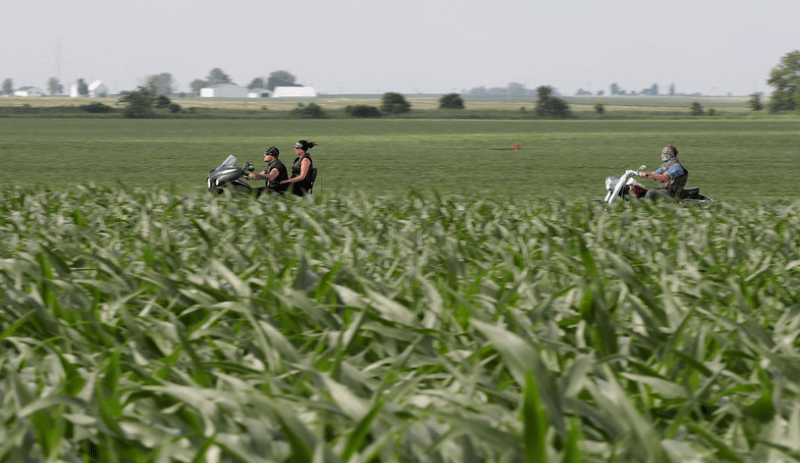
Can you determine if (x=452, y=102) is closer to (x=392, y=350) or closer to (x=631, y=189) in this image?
(x=631, y=189)

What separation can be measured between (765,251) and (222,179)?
10.3 m

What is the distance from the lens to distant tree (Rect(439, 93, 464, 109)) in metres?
153

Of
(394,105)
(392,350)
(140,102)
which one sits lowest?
(392,350)

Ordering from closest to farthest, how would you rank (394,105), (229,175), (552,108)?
(229,175), (552,108), (394,105)

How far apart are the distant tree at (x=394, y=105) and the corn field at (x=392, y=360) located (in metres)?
127

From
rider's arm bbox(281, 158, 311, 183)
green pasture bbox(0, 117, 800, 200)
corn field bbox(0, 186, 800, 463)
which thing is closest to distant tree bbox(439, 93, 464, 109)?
green pasture bbox(0, 117, 800, 200)

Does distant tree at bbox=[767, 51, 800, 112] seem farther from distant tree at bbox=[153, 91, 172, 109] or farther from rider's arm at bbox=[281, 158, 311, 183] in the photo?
rider's arm at bbox=[281, 158, 311, 183]

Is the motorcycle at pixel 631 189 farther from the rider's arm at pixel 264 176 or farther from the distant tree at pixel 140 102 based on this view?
Answer: the distant tree at pixel 140 102

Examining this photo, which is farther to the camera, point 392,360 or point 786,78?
point 786,78

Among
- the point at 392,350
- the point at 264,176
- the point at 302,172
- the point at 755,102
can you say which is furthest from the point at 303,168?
the point at 755,102

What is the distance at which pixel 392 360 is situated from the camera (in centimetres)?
246

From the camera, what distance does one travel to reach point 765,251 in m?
5.37

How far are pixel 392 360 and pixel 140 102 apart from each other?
125 m

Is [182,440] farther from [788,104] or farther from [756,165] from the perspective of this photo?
[788,104]
